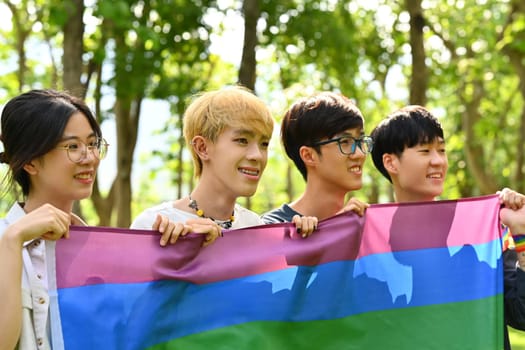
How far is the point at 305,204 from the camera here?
4059 millimetres

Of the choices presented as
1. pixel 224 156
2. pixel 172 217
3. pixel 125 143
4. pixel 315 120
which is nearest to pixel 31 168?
pixel 172 217

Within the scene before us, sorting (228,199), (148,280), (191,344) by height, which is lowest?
(191,344)

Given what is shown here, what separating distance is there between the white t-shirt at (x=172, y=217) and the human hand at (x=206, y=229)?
315 millimetres

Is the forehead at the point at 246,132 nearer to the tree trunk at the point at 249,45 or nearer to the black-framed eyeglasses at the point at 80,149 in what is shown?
the black-framed eyeglasses at the point at 80,149

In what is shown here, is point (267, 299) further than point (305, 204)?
No

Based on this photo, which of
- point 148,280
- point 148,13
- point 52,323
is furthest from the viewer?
point 148,13

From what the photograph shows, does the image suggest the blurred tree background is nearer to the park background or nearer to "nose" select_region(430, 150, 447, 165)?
the park background

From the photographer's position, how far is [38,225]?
9.29 feet

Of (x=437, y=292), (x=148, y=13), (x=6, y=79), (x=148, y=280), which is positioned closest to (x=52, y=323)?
(x=148, y=280)

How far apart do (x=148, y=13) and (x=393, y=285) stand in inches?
386

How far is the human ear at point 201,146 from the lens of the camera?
12.4 ft

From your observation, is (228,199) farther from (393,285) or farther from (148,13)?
(148,13)

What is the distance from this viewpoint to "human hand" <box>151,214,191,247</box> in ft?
10.6

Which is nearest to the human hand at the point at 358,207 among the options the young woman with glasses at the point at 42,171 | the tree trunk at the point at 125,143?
Answer: the young woman with glasses at the point at 42,171
